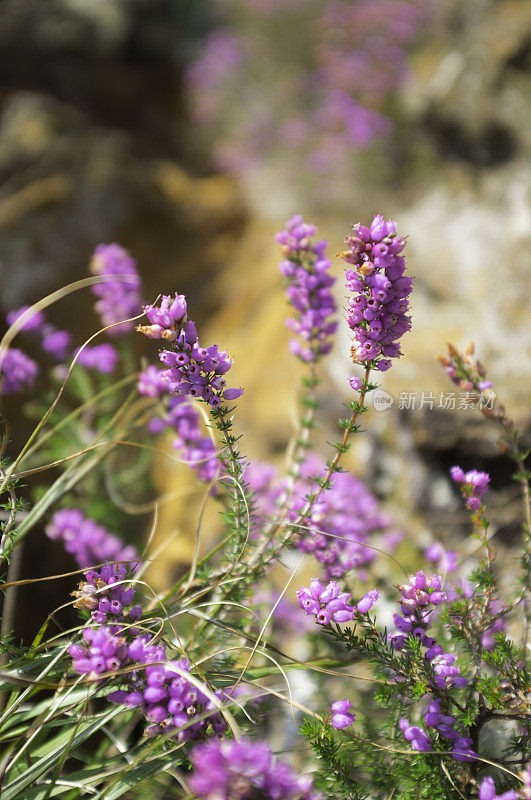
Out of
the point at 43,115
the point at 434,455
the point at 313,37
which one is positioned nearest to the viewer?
A: the point at 434,455

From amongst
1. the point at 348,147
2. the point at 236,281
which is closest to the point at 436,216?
the point at 236,281

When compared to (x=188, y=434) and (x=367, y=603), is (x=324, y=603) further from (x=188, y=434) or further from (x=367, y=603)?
(x=188, y=434)

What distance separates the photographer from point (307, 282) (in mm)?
2242

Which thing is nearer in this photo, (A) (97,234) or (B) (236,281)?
(A) (97,234)

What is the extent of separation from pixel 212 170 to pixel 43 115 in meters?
2.48

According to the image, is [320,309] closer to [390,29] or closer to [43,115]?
[43,115]

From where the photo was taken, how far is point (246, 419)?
4727 mm

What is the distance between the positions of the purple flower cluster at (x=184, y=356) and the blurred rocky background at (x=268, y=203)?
49.8 inches

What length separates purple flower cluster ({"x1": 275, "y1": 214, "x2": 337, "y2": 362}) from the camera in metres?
2.20

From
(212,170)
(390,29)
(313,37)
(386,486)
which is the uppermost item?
(313,37)

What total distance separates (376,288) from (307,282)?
72cm

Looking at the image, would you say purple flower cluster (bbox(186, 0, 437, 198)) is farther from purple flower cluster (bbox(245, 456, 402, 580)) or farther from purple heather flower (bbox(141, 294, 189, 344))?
purple heather flower (bbox(141, 294, 189, 344))

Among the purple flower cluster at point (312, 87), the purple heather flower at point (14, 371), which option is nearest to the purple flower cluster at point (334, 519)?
the purple heather flower at point (14, 371)

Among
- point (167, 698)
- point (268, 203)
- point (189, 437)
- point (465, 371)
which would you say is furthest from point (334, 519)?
point (268, 203)
